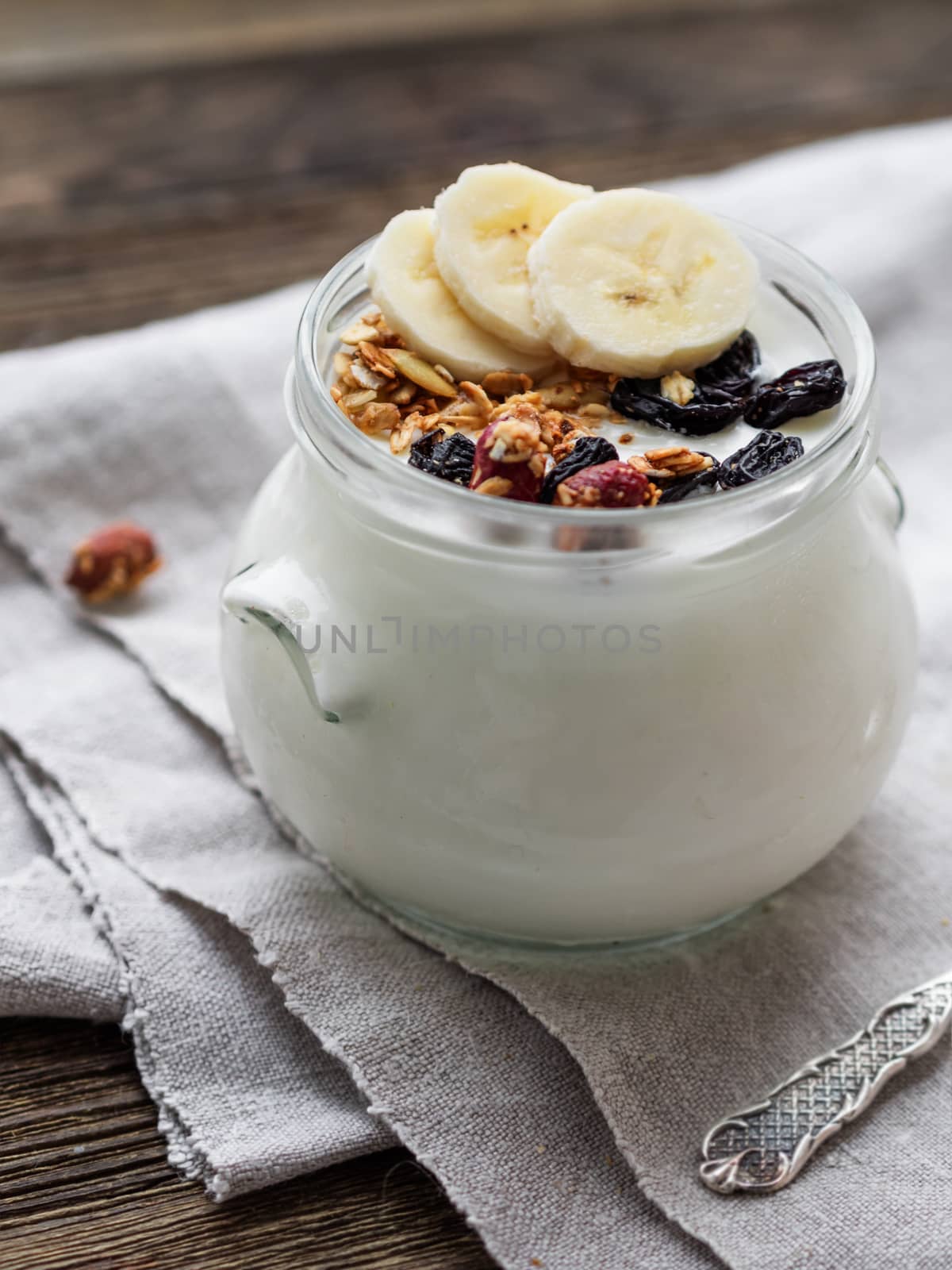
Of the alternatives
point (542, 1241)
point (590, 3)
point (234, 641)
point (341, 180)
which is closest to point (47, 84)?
point (341, 180)

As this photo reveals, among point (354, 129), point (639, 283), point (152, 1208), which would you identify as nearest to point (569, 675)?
point (639, 283)

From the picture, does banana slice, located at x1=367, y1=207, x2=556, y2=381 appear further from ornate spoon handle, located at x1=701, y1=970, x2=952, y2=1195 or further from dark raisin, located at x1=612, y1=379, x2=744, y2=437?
ornate spoon handle, located at x1=701, y1=970, x2=952, y2=1195

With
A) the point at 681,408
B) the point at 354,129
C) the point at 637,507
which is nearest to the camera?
the point at 637,507

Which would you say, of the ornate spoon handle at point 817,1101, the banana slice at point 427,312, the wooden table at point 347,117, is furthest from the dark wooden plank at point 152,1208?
the wooden table at point 347,117

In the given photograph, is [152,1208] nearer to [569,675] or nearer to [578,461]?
[569,675]

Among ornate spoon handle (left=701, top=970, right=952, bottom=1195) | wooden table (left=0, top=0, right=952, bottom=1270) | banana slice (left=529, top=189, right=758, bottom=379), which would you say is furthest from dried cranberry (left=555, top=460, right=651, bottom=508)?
wooden table (left=0, top=0, right=952, bottom=1270)

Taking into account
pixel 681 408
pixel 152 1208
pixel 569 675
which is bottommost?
pixel 152 1208
